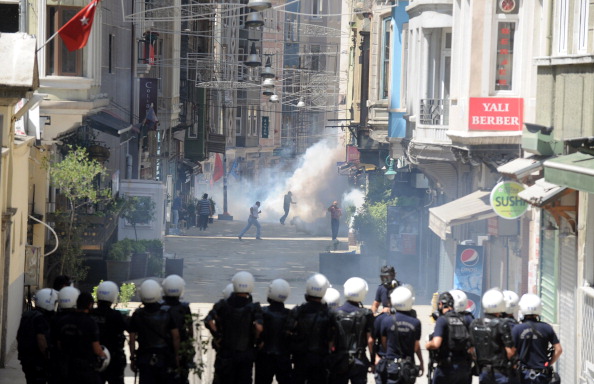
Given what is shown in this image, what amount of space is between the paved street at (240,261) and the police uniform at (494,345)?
14.5 ft

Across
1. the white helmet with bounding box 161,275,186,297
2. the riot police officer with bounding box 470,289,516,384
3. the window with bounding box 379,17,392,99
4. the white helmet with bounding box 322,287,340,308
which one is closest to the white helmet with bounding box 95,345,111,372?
the white helmet with bounding box 161,275,186,297

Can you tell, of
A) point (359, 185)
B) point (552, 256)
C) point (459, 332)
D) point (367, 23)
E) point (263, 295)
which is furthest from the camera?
point (359, 185)

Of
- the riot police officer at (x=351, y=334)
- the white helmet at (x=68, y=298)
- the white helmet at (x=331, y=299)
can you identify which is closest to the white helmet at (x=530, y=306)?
the riot police officer at (x=351, y=334)

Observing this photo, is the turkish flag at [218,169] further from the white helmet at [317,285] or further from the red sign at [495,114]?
the white helmet at [317,285]

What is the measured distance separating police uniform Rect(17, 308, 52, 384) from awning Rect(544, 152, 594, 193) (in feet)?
18.8

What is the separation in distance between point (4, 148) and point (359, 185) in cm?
3949

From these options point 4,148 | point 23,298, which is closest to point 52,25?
point 23,298

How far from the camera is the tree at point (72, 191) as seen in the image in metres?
24.0

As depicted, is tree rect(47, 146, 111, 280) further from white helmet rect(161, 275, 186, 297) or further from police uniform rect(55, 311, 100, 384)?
police uniform rect(55, 311, 100, 384)

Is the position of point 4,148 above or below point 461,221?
above

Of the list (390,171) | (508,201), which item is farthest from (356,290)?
(390,171)

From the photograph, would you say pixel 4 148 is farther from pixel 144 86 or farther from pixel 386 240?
pixel 144 86

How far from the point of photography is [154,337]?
13.7 metres

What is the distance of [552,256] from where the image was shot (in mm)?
18969
